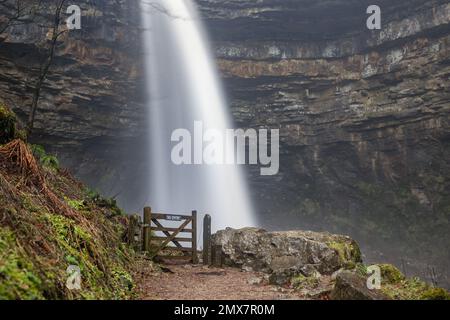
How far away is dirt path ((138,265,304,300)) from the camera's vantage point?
719cm

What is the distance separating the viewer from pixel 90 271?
19.4 ft

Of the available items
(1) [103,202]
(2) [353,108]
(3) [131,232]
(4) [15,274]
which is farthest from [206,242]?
(2) [353,108]

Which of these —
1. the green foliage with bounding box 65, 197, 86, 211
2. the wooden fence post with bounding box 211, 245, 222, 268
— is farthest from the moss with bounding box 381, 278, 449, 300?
the green foliage with bounding box 65, 197, 86, 211

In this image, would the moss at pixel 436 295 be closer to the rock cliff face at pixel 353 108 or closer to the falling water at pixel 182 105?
the rock cliff face at pixel 353 108

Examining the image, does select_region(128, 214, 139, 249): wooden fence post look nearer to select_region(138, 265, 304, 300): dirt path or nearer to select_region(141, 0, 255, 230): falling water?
select_region(138, 265, 304, 300): dirt path

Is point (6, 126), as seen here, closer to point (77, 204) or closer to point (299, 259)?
point (77, 204)

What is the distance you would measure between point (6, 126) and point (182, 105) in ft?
75.3

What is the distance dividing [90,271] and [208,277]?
14.9ft

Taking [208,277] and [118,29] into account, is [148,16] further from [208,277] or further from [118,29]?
[208,277]

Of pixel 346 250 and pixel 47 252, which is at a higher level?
pixel 47 252

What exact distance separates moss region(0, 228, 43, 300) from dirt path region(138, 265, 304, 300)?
8.42ft

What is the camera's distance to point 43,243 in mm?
5383

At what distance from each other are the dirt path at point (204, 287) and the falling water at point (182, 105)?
2045 centimetres
